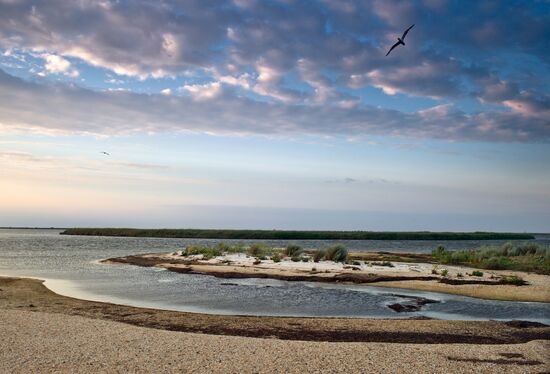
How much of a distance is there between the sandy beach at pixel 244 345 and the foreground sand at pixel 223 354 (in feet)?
0.08

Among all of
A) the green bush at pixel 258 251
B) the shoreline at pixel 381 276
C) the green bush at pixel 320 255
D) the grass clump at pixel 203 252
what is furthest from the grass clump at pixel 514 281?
the grass clump at pixel 203 252

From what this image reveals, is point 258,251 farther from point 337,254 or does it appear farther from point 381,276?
point 381,276

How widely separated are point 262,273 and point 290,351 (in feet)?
74.8

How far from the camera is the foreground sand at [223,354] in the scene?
11859 mm

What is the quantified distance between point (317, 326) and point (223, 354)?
569cm

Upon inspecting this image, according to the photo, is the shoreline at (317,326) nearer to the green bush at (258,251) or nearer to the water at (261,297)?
the water at (261,297)

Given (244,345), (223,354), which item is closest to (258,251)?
(244,345)

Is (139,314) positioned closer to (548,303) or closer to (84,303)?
(84,303)

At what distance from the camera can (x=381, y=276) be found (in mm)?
33844

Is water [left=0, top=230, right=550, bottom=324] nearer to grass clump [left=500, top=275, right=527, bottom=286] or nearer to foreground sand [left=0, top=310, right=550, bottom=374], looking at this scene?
grass clump [left=500, top=275, right=527, bottom=286]

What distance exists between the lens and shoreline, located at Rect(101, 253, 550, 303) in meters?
28.1

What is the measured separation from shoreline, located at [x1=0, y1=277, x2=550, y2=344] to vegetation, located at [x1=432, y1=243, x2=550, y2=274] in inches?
904

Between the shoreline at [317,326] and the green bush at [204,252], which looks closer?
the shoreline at [317,326]

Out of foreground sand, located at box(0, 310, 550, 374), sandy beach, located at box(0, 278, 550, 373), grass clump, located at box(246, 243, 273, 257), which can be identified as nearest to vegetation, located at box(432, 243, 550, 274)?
grass clump, located at box(246, 243, 273, 257)
